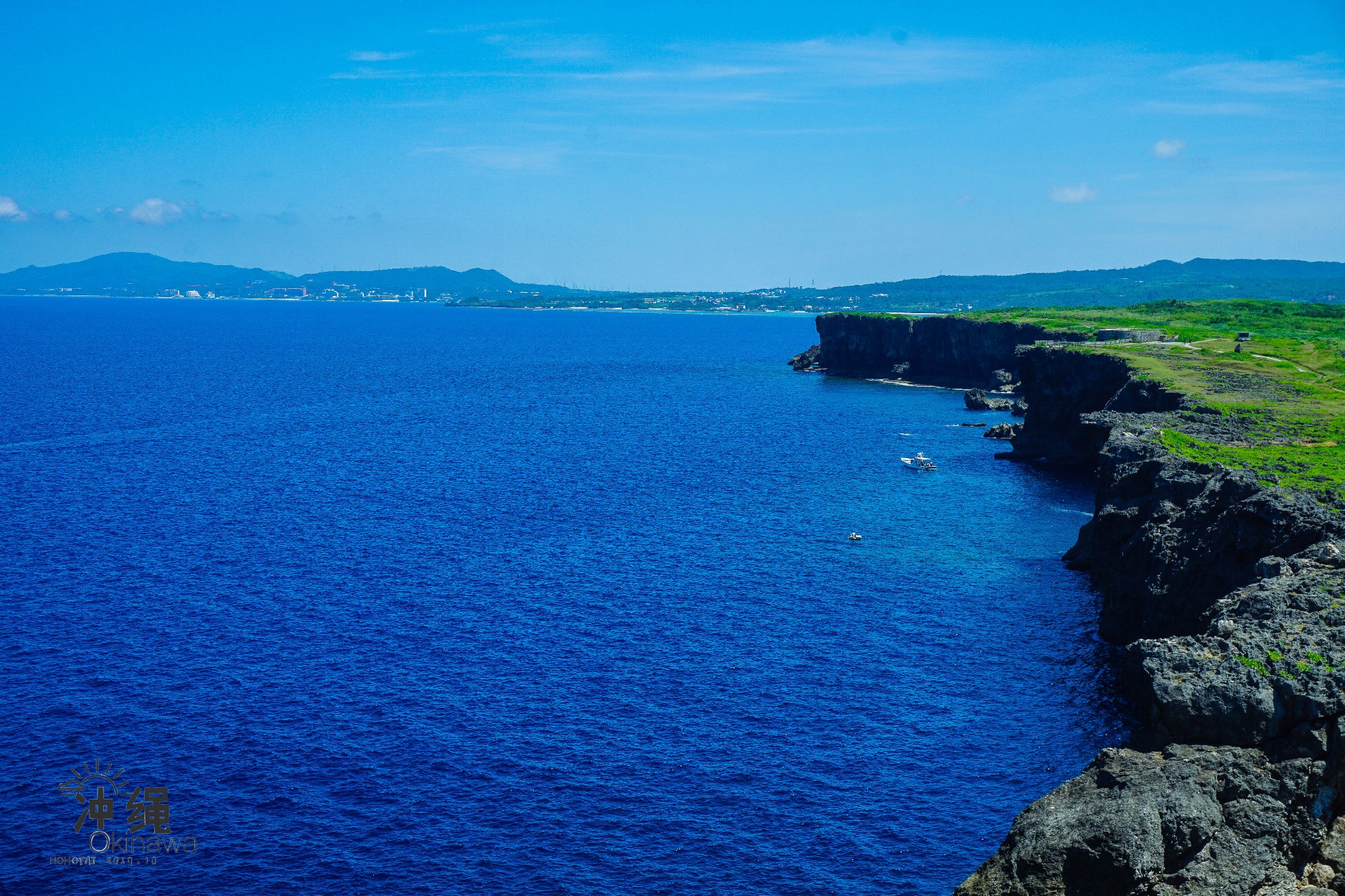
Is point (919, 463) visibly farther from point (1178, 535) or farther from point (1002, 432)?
point (1178, 535)

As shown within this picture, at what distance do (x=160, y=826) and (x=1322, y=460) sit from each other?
7053cm

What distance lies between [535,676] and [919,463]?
78.9m

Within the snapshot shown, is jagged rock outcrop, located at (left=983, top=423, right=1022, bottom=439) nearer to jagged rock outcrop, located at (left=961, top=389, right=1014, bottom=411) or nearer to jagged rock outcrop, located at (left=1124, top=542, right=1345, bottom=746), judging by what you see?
jagged rock outcrop, located at (left=961, top=389, right=1014, bottom=411)

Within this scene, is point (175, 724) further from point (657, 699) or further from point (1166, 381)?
point (1166, 381)

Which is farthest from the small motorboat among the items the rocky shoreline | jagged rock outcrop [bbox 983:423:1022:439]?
the rocky shoreline

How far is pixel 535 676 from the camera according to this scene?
2500 inches

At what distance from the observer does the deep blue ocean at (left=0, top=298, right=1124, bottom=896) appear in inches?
1815

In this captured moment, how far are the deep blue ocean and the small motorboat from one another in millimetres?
6392

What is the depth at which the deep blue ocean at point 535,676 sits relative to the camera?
46094 millimetres

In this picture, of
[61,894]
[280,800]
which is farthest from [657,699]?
[61,894]

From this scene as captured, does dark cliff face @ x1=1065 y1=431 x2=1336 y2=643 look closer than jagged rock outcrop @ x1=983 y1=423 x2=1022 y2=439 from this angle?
Yes

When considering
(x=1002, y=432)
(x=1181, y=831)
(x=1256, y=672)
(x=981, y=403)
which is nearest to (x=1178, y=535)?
(x=1256, y=672)

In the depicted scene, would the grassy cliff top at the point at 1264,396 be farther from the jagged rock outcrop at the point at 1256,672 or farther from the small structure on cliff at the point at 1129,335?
the jagged rock outcrop at the point at 1256,672

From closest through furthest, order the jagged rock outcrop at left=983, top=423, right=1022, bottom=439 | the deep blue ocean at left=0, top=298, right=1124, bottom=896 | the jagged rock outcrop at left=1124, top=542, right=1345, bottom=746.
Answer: the jagged rock outcrop at left=1124, top=542, right=1345, bottom=746 < the deep blue ocean at left=0, top=298, right=1124, bottom=896 < the jagged rock outcrop at left=983, top=423, right=1022, bottom=439
